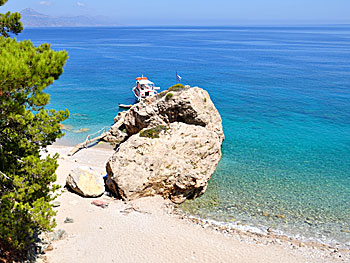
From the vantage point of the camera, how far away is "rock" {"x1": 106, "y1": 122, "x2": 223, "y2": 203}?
21.7 meters

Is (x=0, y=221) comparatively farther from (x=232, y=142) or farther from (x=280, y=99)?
(x=280, y=99)

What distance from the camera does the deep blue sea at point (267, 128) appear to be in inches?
843

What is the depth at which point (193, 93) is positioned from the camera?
30094 mm

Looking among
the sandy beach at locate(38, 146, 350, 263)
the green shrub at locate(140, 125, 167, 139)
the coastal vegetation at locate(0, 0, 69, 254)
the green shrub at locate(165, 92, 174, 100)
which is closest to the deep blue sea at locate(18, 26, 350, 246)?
the sandy beach at locate(38, 146, 350, 263)

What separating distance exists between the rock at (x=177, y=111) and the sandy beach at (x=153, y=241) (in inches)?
436

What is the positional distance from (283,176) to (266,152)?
5502 millimetres

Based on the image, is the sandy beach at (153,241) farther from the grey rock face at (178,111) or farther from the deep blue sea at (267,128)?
the grey rock face at (178,111)

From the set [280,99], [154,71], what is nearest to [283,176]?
[280,99]

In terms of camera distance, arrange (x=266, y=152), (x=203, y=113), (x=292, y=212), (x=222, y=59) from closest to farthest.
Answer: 1. (x=292, y=212)
2. (x=203, y=113)
3. (x=266, y=152)
4. (x=222, y=59)

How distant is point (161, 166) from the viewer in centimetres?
2227

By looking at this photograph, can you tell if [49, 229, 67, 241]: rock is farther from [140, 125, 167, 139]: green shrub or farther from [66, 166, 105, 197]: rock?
[140, 125, 167, 139]: green shrub

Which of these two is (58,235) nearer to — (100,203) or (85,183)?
(100,203)

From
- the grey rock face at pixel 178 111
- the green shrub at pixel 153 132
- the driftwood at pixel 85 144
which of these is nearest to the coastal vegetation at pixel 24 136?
the green shrub at pixel 153 132

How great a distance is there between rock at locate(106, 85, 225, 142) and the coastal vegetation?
17.7 meters
